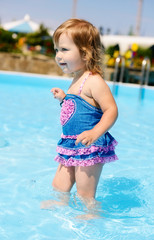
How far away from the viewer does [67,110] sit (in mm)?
2217

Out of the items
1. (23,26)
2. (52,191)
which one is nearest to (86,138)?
(52,191)

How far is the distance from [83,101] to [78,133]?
0.22 metres

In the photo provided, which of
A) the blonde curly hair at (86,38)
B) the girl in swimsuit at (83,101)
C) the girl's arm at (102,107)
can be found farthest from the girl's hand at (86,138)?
the blonde curly hair at (86,38)

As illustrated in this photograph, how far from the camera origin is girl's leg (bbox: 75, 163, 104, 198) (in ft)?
7.20

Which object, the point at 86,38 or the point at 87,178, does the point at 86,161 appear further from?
the point at 86,38

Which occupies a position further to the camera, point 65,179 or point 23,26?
point 23,26

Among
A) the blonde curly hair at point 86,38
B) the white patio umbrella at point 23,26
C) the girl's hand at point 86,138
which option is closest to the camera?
the girl's hand at point 86,138

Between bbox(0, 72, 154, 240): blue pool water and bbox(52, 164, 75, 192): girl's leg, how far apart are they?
0.43 feet

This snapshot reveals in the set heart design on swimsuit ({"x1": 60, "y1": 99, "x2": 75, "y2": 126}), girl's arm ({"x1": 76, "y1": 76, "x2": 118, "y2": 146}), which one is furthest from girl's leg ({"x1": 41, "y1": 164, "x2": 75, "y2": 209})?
girl's arm ({"x1": 76, "y1": 76, "x2": 118, "y2": 146})

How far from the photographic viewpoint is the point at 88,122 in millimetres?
2170

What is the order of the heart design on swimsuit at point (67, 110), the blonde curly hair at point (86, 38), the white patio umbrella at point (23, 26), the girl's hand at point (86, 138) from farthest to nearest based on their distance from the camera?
the white patio umbrella at point (23, 26) → the heart design on swimsuit at point (67, 110) → the blonde curly hair at point (86, 38) → the girl's hand at point (86, 138)

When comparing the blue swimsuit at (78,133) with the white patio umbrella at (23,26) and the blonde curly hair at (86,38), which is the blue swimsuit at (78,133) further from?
the white patio umbrella at (23,26)

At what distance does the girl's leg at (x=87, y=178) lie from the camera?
220 cm

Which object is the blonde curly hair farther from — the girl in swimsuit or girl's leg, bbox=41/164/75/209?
girl's leg, bbox=41/164/75/209
